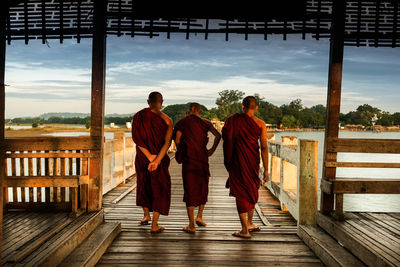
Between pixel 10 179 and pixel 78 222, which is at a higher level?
pixel 10 179

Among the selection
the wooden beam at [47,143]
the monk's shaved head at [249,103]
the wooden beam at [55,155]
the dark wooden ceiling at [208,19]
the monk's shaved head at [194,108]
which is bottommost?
the wooden beam at [55,155]

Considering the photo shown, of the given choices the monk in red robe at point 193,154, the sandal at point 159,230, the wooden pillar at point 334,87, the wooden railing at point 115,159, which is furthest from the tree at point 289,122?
the sandal at point 159,230

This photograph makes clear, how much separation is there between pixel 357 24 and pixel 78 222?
4.40m

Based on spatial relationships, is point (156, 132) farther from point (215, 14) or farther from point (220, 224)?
point (215, 14)

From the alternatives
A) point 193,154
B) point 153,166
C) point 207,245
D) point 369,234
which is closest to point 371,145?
point 369,234

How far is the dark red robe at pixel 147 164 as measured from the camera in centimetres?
395

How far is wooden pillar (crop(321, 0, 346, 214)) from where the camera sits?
3.98m

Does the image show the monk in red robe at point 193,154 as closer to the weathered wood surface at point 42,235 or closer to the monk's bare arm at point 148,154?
the monk's bare arm at point 148,154

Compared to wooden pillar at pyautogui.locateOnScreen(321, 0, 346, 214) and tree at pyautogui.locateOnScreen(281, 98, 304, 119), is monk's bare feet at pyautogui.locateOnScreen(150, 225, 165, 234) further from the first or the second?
tree at pyautogui.locateOnScreen(281, 98, 304, 119)

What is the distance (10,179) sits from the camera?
384 cm

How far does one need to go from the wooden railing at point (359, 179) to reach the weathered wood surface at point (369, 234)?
21 centimetres

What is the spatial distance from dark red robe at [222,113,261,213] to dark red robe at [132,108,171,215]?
0.82 metres

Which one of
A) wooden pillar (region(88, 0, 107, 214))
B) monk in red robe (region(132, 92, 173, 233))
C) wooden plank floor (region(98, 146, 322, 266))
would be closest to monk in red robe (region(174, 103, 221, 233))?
monk in red robe (region(132, 92, 173, 233))

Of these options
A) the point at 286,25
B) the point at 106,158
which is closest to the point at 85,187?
the point at 106,158
